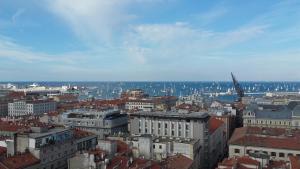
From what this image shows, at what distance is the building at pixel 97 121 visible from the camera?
282 feet

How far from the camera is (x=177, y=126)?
72.8 meters

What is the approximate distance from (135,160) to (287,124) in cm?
5760

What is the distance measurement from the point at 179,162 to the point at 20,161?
2259 cm

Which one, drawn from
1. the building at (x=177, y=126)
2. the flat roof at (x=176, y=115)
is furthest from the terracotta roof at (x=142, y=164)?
the flat roof at (x=176, y=115)

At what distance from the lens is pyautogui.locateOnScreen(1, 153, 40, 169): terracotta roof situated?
162ft

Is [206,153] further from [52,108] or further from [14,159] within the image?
[52,108]

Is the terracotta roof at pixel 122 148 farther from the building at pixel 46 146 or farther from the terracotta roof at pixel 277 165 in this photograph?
the terracotta roof at pixel 277 165

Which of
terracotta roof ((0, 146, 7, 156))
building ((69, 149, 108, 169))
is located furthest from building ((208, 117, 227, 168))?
terracotta roof ((0, 146, 7, 156))

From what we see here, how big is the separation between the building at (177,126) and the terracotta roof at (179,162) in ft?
32.3

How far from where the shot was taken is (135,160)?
2121 inches

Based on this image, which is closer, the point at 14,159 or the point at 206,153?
the point at 14,159

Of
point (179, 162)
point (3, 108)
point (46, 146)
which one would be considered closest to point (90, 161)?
point (46, 146)

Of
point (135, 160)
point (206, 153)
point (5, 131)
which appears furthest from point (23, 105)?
Answer: point (135, 160)

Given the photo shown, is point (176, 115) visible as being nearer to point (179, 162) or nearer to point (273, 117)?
point (179, 162)
